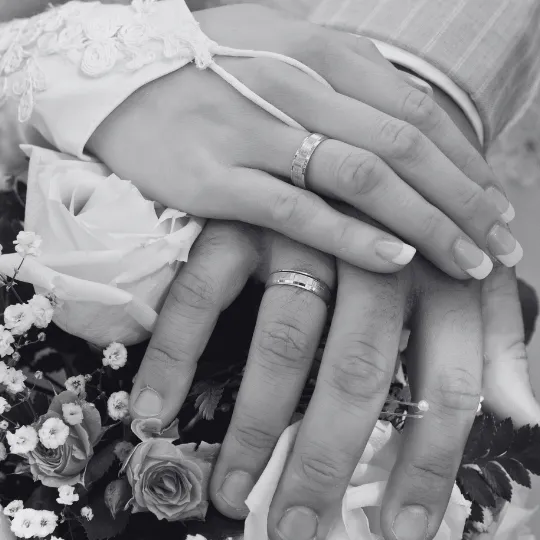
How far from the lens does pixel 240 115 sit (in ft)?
2.91

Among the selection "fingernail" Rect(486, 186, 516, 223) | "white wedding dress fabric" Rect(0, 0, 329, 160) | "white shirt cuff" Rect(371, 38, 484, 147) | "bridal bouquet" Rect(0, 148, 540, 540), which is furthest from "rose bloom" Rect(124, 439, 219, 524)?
"white shirt cuff" Rect(371, 38, 484, 147)

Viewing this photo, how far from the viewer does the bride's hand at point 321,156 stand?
0.80 m

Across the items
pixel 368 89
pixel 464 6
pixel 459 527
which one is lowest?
pixel 459 527

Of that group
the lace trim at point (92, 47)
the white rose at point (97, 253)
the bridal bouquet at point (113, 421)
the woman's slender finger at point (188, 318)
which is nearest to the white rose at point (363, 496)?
the bridal bouquet at point (113, 421)

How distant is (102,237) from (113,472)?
276 mm

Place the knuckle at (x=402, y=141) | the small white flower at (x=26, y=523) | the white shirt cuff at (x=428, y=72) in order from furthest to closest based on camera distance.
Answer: the white shirt cuff at (x=428, y=72), the knuckle at (x=402, y=141), the small white flower at (x=26, y=523)

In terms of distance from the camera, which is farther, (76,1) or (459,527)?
(76,1)

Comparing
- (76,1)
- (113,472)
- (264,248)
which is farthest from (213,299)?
(76,1)

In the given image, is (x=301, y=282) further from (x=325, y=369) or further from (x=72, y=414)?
(x=72, y=414)

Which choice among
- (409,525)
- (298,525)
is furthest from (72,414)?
(409,525)

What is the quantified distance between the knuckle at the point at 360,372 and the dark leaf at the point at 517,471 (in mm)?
166

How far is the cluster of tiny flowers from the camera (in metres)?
0.62

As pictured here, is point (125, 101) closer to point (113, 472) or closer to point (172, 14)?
point (172, 14)

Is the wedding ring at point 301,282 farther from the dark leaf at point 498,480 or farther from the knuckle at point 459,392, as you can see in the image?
the dark leaf at point 498,480
